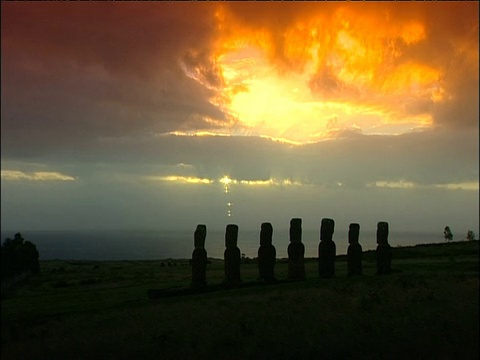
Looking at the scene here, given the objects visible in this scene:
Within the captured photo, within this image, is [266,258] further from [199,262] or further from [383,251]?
[383,251]

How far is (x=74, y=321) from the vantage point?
20.4 m

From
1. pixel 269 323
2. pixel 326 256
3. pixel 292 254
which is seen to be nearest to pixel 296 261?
pixel 292 254

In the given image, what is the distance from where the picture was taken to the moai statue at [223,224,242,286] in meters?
28.2

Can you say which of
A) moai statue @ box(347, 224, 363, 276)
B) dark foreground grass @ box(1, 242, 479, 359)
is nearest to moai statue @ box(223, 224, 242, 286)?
dark foreground grass @ box(1, 242, 479, 359)

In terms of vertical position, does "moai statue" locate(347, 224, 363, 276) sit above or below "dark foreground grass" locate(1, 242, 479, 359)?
above

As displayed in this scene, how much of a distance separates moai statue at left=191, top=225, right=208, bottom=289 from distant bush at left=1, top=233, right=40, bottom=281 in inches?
619

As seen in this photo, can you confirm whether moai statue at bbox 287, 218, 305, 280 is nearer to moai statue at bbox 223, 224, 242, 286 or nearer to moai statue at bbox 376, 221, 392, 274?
moai statue at bbox 223, 224, 242, 286

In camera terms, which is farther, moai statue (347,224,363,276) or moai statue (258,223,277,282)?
moai statue (347,224,363,276)

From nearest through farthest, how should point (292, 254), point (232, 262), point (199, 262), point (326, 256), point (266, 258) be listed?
point (199, 262), point (232, 262), point (266, 258), point (292, 254), point (326, 256)

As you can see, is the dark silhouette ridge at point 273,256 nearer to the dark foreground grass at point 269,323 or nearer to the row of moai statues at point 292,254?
the row of moai statues at point 292,254

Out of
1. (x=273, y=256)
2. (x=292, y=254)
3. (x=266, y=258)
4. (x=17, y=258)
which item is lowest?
(x=17, y=258)

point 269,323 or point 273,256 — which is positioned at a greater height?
point 273,256

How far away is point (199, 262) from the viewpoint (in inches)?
1092

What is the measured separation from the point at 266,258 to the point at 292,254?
1.44m
